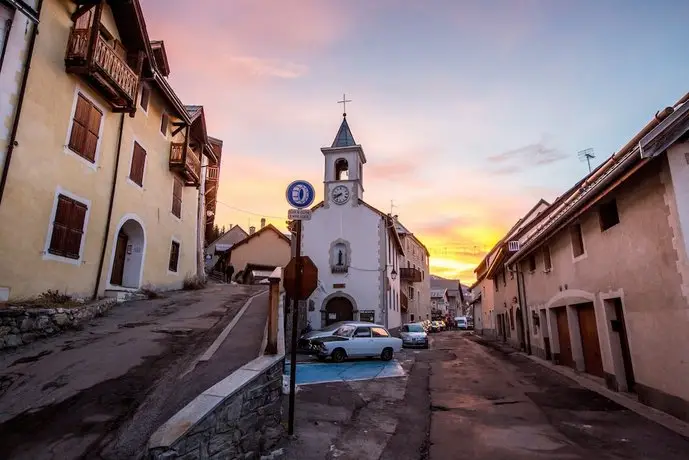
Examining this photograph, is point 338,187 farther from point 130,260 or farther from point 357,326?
point 130,260

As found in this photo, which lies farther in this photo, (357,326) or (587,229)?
(357,326)

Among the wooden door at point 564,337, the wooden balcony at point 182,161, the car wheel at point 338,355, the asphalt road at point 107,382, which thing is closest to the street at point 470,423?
the asphalt road at point 107,382

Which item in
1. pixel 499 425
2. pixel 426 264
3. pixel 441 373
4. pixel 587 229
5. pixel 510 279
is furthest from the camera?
pixel 426 264

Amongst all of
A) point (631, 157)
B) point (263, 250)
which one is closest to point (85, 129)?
point (631, 157)

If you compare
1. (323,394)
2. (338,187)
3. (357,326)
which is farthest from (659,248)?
(338,187)

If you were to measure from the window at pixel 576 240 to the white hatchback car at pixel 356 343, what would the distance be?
832 centimetres

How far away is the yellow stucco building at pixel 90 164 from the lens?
9.52m

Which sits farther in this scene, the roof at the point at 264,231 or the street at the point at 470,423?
the roof at the point at 264,231

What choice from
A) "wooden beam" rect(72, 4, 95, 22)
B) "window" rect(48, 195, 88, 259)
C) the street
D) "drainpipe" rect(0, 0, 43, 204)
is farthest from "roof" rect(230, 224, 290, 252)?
"drainpipe" rect(0, 0, 43, 204)

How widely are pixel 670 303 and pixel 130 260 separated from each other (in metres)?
16.9

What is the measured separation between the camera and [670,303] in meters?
7.48

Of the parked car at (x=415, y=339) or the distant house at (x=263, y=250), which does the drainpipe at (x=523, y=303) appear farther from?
the distant house at (x=263, y=250)

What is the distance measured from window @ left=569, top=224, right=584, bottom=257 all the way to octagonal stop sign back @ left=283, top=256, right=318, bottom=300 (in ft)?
31.6

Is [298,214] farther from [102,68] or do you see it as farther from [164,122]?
[164,122]
